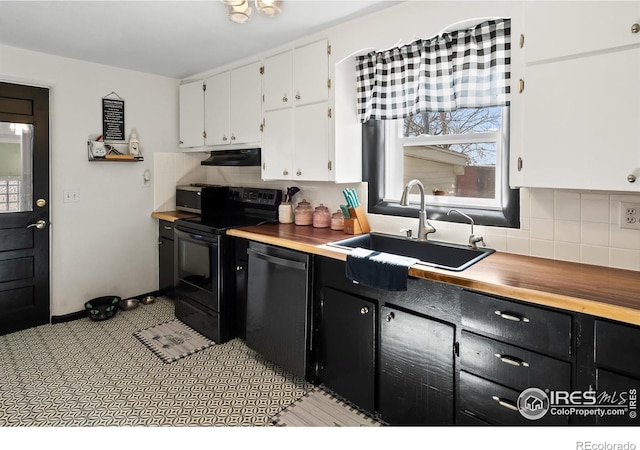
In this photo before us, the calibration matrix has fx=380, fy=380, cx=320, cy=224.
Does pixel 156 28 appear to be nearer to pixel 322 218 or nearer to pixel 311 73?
pixel 311 73

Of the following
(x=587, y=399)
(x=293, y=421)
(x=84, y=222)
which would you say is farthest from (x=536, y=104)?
(x=84, y=222)

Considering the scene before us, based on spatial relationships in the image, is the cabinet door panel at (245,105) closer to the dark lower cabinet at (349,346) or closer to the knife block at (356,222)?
the knife block at (356,222)

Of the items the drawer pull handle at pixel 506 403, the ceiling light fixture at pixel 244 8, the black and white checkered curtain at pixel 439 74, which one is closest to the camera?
the drawer pull handle at pixel 506 403

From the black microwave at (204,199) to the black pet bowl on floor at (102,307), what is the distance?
110 cm

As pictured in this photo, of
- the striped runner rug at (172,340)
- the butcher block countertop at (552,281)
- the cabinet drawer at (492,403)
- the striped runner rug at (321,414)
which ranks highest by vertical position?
the butcher block countertop at (552,281)

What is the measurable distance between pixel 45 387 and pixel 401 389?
220cm

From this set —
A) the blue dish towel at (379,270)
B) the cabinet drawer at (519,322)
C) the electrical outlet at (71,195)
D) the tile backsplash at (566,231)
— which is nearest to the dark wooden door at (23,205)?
the electrical outlet at (71,195)

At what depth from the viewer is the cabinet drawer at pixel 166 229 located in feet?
12.5

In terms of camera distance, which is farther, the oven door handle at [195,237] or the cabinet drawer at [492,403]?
the oven door handle at [195,237]

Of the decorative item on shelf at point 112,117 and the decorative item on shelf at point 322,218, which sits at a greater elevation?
the decorative item on shelf at point 112,117

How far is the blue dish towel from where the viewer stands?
1785 mm

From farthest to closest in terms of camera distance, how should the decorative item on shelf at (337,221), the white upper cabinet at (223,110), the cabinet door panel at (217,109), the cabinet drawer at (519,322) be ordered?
the cabinet door panel at (217,109)
the white upper cabinet at (223,110)
the decorative item on shelf at (337,221)
the cabinet drawer at (519,322)

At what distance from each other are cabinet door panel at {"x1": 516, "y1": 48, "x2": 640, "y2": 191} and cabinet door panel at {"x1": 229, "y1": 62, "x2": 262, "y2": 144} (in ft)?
6.64

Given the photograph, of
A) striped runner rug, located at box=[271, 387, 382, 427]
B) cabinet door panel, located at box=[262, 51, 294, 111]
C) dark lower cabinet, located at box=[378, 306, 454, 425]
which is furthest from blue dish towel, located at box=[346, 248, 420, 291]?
cabinet door panel, located at box=[262, 51, 294, 111]
